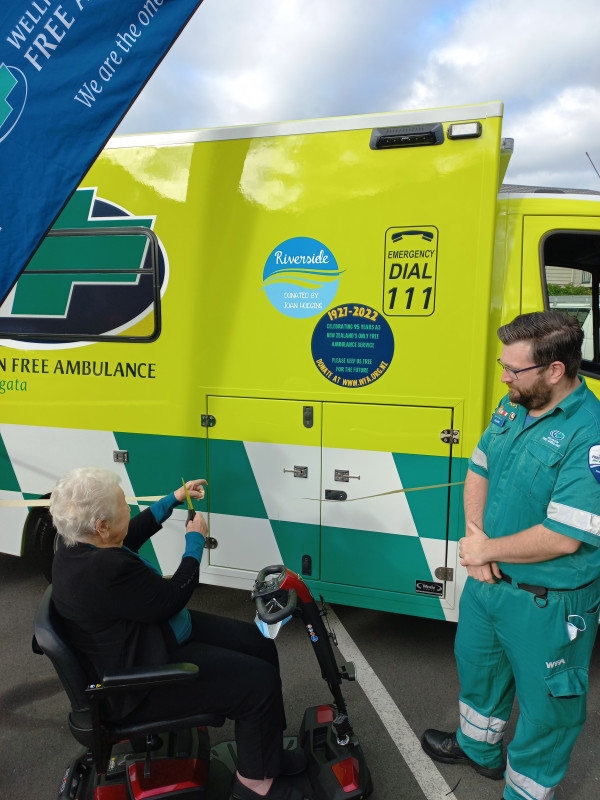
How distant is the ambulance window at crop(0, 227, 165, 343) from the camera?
10.4ft

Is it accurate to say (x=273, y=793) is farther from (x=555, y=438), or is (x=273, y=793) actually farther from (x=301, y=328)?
(x=301, y=328)

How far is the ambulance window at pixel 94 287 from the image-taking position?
3184 mm

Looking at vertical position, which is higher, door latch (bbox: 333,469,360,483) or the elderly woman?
door latch (bbox: 333,469,360,483)

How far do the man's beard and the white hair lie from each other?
146 centimetres

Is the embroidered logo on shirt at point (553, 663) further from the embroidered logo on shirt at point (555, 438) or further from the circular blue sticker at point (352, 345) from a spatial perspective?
the circular blue sticker at point (352, 345)

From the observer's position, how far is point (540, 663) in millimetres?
1973

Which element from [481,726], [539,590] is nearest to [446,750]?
[481,726]

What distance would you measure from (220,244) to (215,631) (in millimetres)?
1930

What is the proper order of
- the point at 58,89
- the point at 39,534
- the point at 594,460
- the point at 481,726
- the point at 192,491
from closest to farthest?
the point at 594,460
the point at 58,89
the point at 481,726
the point at 192,491
the point at 39,534

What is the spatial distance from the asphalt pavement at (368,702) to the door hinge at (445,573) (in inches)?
23.2

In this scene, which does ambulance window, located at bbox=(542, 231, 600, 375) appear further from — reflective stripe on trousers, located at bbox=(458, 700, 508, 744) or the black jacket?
the black jacket

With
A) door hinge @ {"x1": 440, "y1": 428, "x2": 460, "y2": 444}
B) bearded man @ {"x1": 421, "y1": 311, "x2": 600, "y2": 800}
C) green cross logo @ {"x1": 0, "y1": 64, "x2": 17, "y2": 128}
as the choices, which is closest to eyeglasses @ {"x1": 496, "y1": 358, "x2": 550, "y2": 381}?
bearded man @ {"x1": 421, "y1": 311, "x2": 600, "y2": 800}

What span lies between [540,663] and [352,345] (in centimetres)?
163

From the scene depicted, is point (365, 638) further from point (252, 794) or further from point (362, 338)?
point (362, 338)
